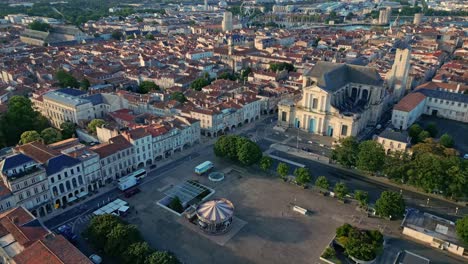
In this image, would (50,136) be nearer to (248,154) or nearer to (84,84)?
(84,84)

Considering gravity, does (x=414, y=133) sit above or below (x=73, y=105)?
below

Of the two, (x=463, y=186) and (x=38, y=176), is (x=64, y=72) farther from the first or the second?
(x=463, y=186)

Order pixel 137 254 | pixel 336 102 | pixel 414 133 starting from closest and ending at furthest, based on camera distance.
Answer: pixel 137 254
pixel 414 133
pixel 336 102

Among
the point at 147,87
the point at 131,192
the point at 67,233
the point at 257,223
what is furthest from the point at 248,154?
the point at 147,87

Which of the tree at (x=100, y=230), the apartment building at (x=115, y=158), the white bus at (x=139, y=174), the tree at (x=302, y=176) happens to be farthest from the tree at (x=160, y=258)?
the tree at (x=302, y=176)

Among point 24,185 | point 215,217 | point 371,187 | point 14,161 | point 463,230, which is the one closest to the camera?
point 463,230

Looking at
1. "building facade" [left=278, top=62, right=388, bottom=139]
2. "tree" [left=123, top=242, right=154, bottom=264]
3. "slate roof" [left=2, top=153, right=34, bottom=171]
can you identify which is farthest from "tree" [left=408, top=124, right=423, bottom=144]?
"slate roof" [left=2, top=153, right=34, bottom=171]
